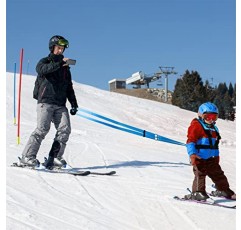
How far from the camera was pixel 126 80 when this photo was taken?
87688 mm

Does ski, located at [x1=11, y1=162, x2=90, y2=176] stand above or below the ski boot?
above

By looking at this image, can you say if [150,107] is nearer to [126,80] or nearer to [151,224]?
[151,224]

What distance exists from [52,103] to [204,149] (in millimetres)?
2573

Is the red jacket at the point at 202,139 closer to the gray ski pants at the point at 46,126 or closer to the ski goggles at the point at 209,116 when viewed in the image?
the ski goggles at the point at 209,116

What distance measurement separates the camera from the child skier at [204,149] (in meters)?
5.57

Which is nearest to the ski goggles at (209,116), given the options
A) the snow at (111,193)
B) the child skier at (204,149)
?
the child skier at (204,149)

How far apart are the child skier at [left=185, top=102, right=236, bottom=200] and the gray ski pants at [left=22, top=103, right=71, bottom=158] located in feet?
7.34

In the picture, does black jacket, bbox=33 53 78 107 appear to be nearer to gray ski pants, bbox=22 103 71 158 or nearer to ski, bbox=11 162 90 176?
gray ski pants, bbox=22 103 71 158

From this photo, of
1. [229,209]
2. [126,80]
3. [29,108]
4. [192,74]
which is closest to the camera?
[229,209]

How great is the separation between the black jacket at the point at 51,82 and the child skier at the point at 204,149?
2350mm

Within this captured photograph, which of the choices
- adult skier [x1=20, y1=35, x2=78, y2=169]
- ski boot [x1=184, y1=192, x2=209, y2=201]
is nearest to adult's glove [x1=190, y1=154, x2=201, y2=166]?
ski boot [x1=184, y1=192, x2=209, y2=201]

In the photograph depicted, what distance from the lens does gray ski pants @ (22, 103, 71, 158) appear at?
6.89m
